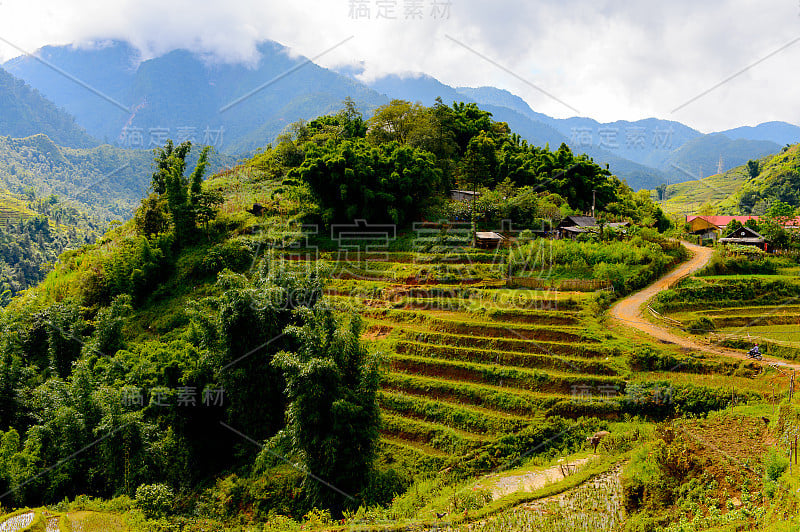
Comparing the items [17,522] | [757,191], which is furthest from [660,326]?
[757,191]

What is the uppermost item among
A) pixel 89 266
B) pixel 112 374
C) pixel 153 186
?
pixel 153 186

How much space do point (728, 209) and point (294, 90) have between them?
100309 millimetres

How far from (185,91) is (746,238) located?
12027cm

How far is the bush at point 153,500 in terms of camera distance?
945 cm

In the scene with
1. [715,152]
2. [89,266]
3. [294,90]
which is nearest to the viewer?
[89,266]

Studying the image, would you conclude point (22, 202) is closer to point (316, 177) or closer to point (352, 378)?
point (316, 177)

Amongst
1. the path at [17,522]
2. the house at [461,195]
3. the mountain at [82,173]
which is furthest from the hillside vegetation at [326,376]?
the mountain at [82,173]

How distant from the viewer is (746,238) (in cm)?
2466

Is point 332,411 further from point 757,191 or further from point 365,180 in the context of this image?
point 757,191

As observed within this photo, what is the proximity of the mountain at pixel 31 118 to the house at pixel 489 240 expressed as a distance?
11281cm

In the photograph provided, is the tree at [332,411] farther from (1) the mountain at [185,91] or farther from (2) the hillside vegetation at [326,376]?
(1) the mountain at [185,91]

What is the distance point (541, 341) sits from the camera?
47.7ft

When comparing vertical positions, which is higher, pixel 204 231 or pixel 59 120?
pixel 59 120

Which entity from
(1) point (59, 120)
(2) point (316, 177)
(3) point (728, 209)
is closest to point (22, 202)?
(1) point (59, 120)
